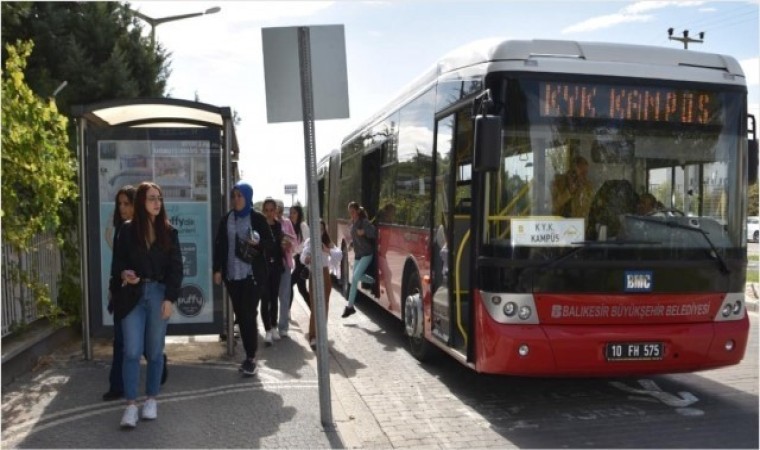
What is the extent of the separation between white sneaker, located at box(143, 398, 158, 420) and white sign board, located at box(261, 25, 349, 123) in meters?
2.31

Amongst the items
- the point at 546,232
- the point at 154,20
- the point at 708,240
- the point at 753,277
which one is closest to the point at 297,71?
the point at 546,232

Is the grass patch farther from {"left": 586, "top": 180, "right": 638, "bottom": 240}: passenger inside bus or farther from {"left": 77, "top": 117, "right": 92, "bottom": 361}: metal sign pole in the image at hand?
{"left": 77, "top": 117, "right": 92, "bottom": 361}: metal sign pole

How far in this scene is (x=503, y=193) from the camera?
6.11 metres

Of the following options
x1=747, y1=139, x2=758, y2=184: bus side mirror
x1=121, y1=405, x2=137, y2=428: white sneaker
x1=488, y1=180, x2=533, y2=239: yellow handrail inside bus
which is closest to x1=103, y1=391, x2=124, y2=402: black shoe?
x1=121, y1=405, x2=137, y2=428: white sneaker

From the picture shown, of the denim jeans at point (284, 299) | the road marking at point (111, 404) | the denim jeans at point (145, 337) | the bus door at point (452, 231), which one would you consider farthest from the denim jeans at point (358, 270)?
the denim jeans at point (145, 337)

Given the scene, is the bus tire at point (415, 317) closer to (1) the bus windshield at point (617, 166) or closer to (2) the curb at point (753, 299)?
(1) the bus windshield at point (617, 166)

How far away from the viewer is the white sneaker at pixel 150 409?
577cm

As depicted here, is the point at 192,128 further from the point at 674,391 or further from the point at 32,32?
the point at 32,32

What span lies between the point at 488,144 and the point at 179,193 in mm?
3867

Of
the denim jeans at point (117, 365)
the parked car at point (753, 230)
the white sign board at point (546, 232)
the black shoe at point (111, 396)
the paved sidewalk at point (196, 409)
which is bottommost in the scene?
the parked car at point (753, 230)

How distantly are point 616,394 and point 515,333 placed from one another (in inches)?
65.7

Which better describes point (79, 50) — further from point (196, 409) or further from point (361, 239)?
point (196, 409)

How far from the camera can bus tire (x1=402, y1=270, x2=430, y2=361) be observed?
8.08 metres

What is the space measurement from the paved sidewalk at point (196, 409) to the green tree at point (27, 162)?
3.49ft
